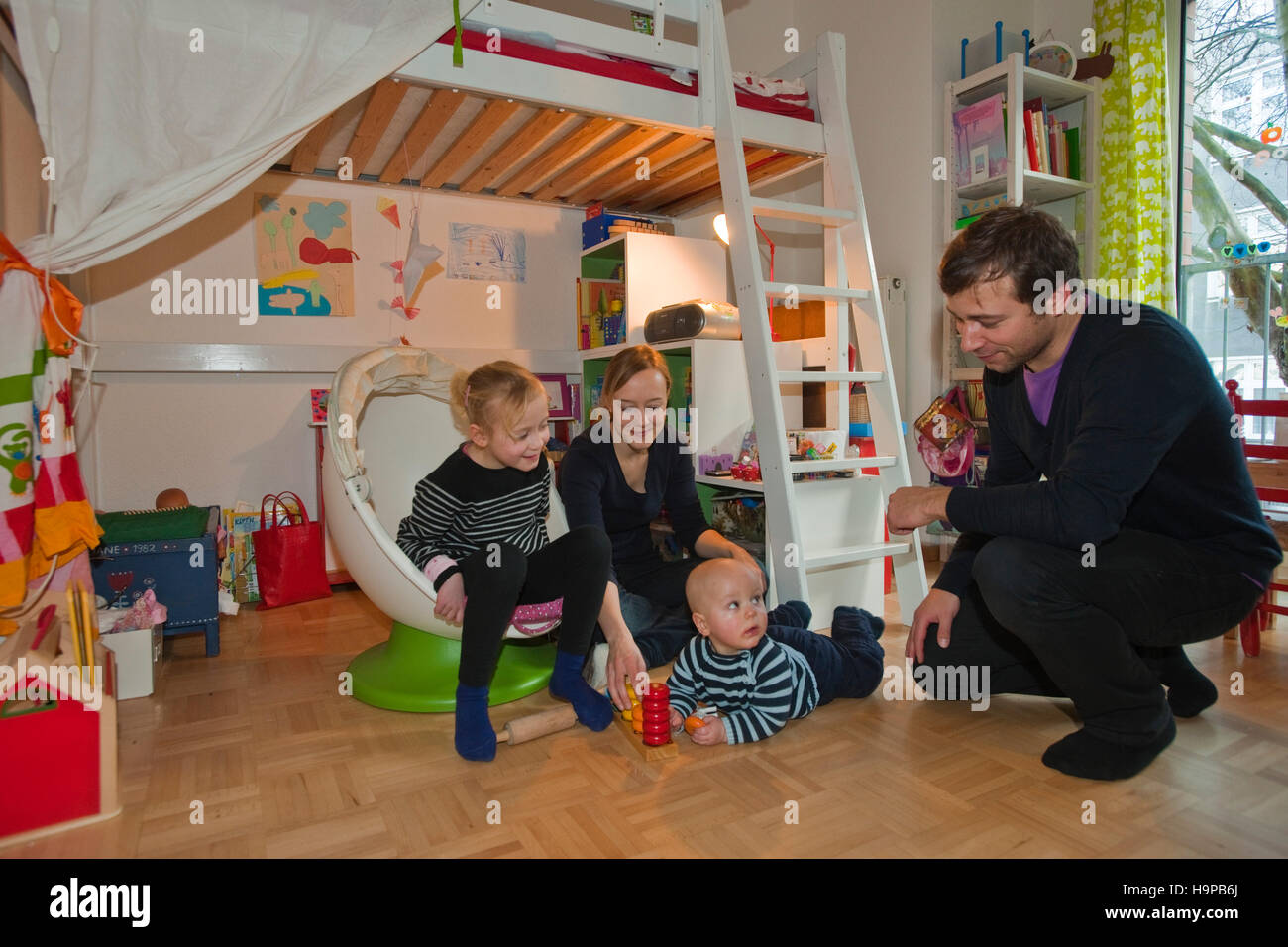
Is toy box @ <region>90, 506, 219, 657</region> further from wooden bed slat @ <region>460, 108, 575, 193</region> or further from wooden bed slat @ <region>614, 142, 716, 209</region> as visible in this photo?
wooden bed slat @ <region>614, 142, 716, 209</region>

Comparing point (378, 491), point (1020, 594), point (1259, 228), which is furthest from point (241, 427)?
point (1259, 228)

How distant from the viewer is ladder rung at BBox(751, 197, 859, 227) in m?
2.44

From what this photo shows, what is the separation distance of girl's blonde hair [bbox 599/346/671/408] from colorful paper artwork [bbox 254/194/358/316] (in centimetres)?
168

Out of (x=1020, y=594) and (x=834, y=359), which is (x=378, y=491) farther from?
(x=1020, y=594)

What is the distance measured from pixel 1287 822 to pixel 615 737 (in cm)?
120

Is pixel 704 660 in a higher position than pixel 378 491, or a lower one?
lower

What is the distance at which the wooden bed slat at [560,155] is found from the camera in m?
2.60

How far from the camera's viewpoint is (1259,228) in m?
3.22

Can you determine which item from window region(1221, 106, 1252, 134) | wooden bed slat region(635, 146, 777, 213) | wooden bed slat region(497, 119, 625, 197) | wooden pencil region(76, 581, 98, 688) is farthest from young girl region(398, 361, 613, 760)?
window region(1221, 106, 1252, 134)

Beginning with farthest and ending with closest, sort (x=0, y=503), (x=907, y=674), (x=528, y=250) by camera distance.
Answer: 1. (x=528, y=250)
2. (x=907, y=674)
3. (x=0, y=503)

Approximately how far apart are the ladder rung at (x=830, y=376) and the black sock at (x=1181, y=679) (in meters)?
1.11

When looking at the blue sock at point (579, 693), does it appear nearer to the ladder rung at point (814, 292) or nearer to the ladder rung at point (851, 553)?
the ladder rung at point (851, 553)

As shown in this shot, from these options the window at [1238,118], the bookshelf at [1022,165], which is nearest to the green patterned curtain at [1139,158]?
the bookshelf at [1022,165]

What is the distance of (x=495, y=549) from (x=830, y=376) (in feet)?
4.10
